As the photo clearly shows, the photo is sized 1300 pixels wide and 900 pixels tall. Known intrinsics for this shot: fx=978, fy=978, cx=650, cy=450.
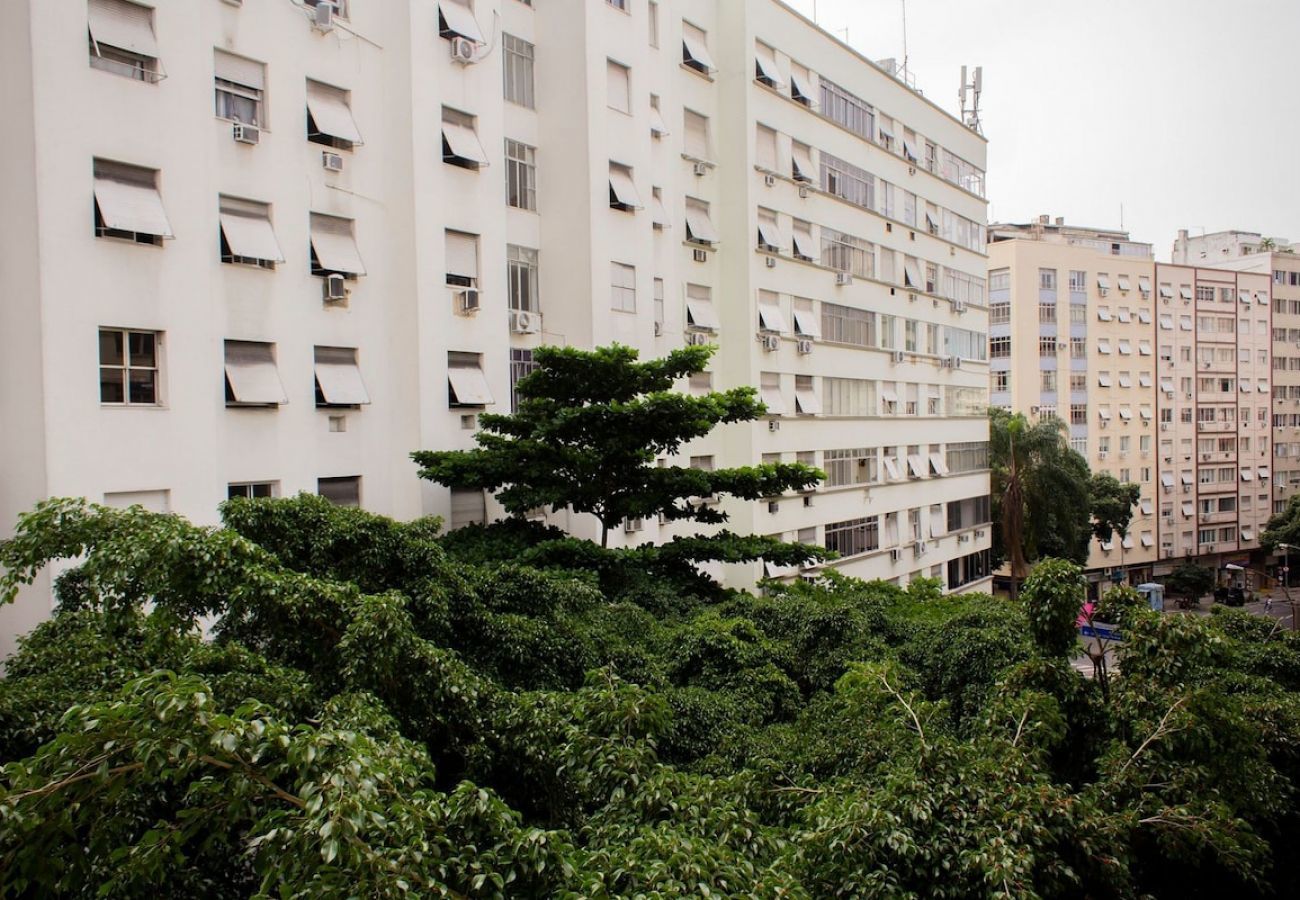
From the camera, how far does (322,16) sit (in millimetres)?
16875

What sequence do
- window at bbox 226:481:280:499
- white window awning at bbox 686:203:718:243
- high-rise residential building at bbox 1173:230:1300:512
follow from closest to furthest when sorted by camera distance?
1. window at bbox 226:481:280:499
2. white window awning at bbox 686:203:718:243
3. high-rise residential building at bbox 1173:230:1300:512

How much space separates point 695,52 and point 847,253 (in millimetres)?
8694

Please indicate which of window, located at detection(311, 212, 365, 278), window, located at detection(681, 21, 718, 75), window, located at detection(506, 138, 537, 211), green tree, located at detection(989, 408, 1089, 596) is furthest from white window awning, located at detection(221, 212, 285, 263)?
green tree, located at detection(989, 408, 1089, 596)

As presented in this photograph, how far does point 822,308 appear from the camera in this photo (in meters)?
30.2

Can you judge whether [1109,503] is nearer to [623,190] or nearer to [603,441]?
[623,190]

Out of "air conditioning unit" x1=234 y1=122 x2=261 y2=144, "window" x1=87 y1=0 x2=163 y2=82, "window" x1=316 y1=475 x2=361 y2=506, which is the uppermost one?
"window" x1=87 y1=0 x2=163 y2=82

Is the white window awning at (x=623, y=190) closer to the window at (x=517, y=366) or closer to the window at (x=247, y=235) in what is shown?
the window at (x=517, y=366)

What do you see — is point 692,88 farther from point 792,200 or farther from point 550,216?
point 550,216

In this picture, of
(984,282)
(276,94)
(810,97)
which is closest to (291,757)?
(276,94)

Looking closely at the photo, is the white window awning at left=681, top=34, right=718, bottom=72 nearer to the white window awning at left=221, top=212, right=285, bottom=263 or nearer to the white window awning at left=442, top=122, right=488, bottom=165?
the white window awning at left=442, top=122, right=488, bottom=165

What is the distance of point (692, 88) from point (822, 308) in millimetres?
7853

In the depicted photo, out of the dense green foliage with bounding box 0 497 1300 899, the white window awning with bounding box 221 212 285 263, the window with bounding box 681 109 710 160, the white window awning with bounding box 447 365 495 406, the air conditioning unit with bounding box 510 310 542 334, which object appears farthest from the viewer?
the window with bounding box 681 109 710 160

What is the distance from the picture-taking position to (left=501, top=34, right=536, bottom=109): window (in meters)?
21.3

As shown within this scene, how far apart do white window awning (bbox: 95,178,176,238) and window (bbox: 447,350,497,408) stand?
589 cm
